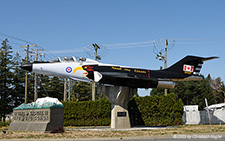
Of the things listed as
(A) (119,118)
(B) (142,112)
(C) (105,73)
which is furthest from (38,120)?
(B) (142,112)

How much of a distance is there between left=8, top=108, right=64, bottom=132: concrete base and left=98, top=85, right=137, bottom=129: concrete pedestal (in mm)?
4742

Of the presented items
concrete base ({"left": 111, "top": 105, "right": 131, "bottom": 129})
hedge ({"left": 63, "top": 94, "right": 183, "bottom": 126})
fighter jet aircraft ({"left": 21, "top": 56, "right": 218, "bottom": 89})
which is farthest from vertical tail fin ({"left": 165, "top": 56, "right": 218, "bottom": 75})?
concrete base ({"left": 111, "top": 105, "right": 131, "bottom": 129})

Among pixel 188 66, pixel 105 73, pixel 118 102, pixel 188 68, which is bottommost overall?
pixel 118 102

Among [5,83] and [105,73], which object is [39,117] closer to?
[105,73]

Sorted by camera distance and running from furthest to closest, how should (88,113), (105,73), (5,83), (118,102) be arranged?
(5,83) → (88,113) → (118,102) → (105,73)

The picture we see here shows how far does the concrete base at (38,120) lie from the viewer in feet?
64.1

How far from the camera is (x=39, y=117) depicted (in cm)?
2044

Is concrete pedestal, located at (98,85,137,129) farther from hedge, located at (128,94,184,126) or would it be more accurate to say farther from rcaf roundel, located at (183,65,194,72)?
rcaf roundel, located at (183,65,194,72)

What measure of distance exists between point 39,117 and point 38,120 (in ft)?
0.90

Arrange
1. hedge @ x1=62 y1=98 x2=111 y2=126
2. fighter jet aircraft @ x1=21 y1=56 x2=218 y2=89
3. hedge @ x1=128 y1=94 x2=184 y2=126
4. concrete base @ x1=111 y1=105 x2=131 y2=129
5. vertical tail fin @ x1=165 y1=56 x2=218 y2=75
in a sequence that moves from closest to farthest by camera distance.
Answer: fighter jet aircraft @ x1=21 y1=56 x2=218 y2=89 → concrete base @ x1=111 y1=105 x2=131 y2=129 → vertical tail fin @ x1=165 y1=56 x2=218 y2=75 → hedge @ x1=128 y1=94 x2=184 y2=126 → hedge @ x1=62 y1=98 x2=111 y2=126

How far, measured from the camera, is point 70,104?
30562mm

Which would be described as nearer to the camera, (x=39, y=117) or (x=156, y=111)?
(x=39, y=117)

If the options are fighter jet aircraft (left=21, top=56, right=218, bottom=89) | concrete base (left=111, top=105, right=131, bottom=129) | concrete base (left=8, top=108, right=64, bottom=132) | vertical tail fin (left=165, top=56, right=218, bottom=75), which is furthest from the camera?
vertical tail fin (left=165, top=56, right=218, bottom=75)

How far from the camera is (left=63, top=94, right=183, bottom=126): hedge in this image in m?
28.2
